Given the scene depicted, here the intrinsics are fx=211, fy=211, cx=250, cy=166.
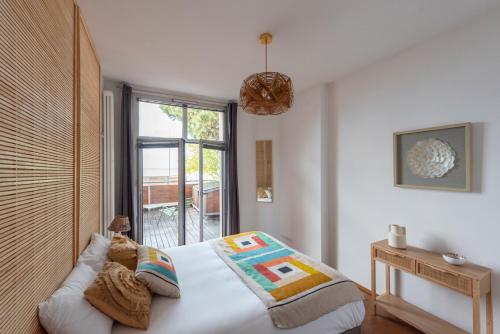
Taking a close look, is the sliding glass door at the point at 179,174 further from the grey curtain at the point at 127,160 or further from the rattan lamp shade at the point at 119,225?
the rattan lamp shade at the point at 119,225

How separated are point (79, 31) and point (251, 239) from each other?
243 cm

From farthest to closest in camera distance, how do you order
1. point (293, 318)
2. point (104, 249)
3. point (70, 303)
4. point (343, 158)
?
point (343, 158)
point (104, 249)
point (293, 318)
point (70, 303)

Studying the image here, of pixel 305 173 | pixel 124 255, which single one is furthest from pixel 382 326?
pixel 124 255

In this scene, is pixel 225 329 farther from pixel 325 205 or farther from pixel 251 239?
pixel 325 205

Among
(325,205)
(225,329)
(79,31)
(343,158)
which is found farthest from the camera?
(325,205)

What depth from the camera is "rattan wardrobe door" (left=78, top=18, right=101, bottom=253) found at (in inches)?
64.3

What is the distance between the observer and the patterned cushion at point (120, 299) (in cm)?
115

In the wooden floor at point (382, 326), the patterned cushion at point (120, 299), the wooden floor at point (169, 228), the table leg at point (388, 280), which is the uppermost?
the patterned cushion at point (120, 299)

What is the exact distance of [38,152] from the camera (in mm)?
1008

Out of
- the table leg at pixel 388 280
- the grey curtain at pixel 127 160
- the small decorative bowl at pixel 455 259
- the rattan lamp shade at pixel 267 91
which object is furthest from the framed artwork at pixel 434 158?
the grey curtain at pixel 127 160

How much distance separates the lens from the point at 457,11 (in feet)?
5.25

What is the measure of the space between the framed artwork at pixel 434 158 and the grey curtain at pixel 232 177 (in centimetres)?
231

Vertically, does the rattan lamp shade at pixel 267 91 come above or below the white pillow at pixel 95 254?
above

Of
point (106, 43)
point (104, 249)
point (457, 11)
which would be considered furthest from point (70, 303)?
point (457, 11)
